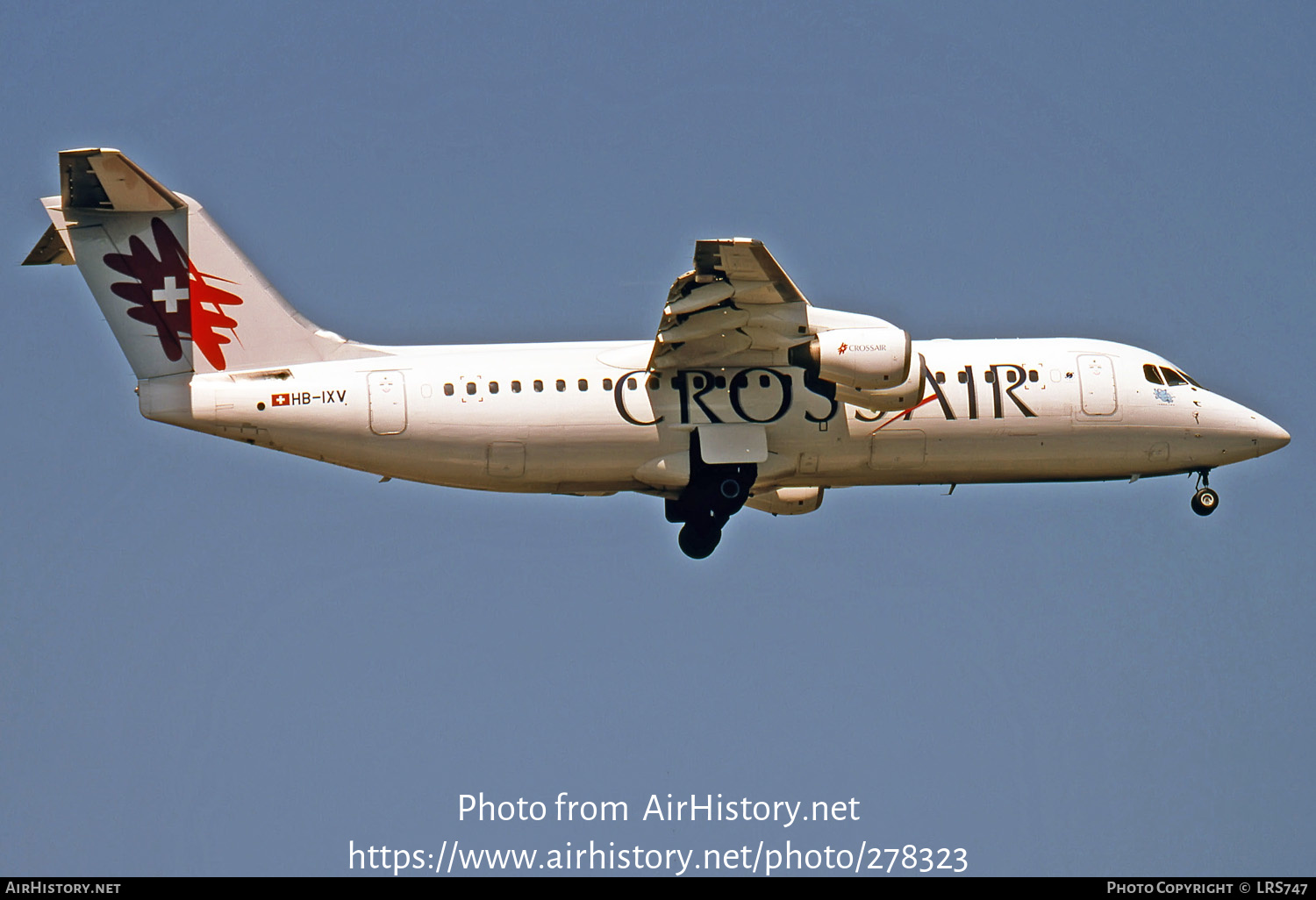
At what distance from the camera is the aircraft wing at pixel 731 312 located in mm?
24344

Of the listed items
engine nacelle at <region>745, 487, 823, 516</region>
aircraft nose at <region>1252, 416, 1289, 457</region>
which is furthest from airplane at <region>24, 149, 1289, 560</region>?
aircraft nose at <region>1252, 416, 1289, 457</region>

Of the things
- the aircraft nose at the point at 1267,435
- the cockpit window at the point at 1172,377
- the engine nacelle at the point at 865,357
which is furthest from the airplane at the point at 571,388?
the aircraft nose at the point at 1267,435

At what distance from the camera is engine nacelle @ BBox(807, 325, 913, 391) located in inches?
1005

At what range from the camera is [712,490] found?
1050 inches

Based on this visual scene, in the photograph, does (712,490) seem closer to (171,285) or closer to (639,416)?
(639,416)

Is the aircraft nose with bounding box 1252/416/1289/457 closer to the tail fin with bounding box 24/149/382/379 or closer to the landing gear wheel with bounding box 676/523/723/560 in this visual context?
the landing gear wheel with bounding box 676/523/723/560

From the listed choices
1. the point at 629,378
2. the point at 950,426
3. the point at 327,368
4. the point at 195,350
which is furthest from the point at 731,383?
the point at 195,350

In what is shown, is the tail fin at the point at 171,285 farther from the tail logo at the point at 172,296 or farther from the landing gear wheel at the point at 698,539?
the landing gear wheel at the point at 698,539

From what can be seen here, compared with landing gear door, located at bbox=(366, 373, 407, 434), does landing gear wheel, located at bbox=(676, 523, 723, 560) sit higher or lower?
lower

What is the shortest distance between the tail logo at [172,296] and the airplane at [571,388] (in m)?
0.02

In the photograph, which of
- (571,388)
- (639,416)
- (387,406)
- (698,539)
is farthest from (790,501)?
(387,406)

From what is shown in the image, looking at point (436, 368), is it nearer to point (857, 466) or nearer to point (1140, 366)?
point (857, 466)

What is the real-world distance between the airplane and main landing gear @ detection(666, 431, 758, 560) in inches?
1.0

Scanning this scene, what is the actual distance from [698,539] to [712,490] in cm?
130
